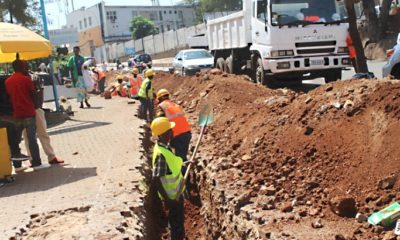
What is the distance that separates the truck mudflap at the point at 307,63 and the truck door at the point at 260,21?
0.75 m

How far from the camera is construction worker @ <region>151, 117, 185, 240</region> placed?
5285mm

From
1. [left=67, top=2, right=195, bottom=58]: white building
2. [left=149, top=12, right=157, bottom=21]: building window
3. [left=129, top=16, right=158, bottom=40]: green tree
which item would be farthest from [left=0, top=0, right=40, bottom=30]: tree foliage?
[left=149, top=12, right=157, bottom=21]: building window

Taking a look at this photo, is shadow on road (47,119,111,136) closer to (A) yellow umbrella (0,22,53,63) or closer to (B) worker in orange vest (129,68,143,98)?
(A) yellow umbrella (0,22,53,63)

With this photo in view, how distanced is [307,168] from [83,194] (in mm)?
2762

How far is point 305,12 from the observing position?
12.2 metres

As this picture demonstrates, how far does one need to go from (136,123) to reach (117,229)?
657 cm

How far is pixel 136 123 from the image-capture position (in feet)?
37.1

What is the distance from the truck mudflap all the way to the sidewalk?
13.7 feet

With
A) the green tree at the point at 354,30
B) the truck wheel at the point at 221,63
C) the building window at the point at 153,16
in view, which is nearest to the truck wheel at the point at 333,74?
the green tree at the point at 354,30

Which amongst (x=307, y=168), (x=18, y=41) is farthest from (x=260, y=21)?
(x=307, y=168)

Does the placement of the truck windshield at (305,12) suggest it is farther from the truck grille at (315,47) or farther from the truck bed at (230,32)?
the truck bed at (230,32)

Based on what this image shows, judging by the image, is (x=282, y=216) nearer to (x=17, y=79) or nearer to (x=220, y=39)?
(x=17, y=79)

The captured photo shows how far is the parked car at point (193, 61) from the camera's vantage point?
858 inches

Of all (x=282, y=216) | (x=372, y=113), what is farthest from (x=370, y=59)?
(x=282, y=216)
